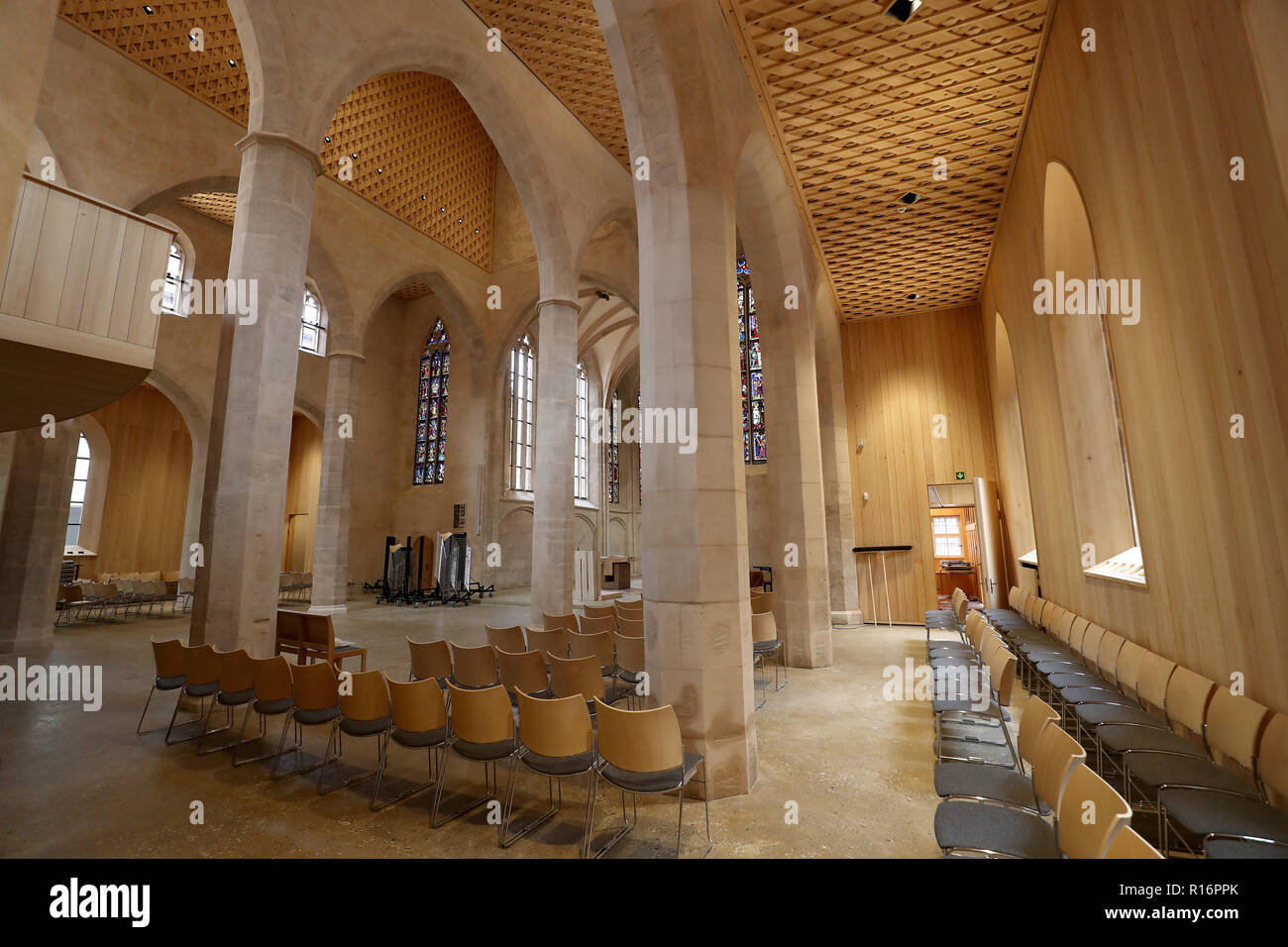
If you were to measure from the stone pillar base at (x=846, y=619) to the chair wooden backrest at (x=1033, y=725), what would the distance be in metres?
8.02

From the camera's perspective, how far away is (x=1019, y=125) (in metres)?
6.29

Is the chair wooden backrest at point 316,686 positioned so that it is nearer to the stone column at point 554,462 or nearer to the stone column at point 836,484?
the stone column at point 554,462

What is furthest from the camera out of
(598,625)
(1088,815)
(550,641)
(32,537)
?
(32,537)

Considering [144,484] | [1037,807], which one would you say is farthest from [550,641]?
[144,484]

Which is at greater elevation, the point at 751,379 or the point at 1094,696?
the point at 751,379

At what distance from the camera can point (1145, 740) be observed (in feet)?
9.76

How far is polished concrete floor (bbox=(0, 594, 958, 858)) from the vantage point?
9.32 feet

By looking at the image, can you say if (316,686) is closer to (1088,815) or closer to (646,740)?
(646,740)

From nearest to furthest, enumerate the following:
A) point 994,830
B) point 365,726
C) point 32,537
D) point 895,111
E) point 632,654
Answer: point 994,830 → point 365,726 → point 632,654 → point 895,111 → point 32,537

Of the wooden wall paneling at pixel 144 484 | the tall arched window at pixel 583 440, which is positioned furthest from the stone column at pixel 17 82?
the tall arched window at pixel 583 440

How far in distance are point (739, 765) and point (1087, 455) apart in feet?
16.4

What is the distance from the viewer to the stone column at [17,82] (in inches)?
61.5

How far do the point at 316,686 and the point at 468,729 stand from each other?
1291 millimetres
